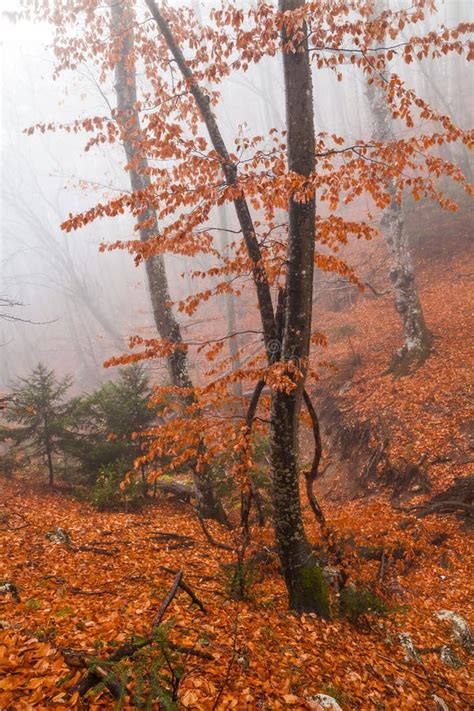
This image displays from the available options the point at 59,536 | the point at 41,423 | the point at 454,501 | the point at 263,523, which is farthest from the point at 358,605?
the point at 41,423

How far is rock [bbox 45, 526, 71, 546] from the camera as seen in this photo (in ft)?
19.7

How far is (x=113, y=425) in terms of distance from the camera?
30.7ft

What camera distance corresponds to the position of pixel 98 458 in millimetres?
9117

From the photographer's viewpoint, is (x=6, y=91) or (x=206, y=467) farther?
(x=6, y=91)

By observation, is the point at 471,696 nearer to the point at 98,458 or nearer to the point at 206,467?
the point at 206,467

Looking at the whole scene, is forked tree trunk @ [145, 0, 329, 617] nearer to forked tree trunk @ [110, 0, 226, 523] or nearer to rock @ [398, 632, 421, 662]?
rock @ [398, 632, 421, 662]

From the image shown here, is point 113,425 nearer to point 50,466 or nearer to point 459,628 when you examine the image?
point 50,466

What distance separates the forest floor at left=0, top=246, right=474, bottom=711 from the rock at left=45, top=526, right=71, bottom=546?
0.10 meters

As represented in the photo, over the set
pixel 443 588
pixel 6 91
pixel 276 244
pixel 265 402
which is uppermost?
pixel 6 91

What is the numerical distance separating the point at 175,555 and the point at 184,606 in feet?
5.98

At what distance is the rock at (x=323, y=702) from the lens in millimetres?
3292

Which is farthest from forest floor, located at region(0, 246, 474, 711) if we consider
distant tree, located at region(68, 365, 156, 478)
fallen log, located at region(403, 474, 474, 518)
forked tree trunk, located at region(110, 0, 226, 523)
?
distant tree, located at region(68, 365, 156, 478)

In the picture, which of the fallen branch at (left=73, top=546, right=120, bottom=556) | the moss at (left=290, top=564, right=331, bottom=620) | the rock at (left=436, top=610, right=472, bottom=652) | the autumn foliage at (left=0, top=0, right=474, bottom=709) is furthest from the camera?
the fallen branch at (left=73, top=546, right=120, bottom=556)

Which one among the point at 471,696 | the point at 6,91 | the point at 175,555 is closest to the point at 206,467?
the point at 175,555
